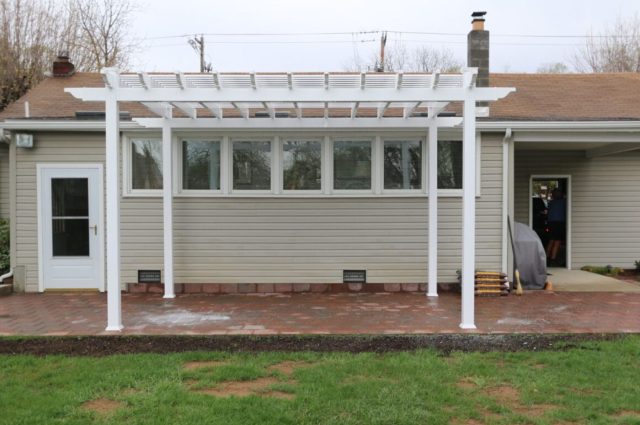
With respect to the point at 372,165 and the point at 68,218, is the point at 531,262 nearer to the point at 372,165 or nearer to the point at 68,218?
the point at 372,165

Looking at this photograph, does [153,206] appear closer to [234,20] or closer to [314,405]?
[314,405]

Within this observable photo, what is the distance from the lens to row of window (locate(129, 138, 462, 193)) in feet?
26.7

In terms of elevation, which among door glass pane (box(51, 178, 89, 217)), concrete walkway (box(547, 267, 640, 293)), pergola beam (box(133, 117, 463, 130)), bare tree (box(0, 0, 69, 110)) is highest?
bare tree (box(0, 0, 69, 110))

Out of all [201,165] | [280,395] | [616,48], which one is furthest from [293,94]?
[616,48]

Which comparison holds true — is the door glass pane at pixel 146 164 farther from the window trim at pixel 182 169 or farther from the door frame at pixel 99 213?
the door frame at pixel 99 213

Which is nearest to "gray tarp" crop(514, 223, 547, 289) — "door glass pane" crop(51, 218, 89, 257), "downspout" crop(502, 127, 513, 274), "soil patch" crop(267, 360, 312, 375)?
"downspout" crop(502, 127, 513, 274)

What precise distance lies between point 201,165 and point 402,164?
3.15 m

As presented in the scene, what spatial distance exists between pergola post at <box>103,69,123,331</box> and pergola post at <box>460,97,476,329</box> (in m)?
3.76

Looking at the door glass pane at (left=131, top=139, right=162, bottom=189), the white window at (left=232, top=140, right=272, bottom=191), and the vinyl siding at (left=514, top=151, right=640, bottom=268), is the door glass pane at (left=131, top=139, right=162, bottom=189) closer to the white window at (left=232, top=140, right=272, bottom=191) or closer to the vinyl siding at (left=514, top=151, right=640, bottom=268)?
the white window at (left=232, top=140, right=272, bottom=191)

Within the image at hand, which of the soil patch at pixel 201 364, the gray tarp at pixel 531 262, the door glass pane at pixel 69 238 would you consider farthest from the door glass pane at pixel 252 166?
the gray tarp at pixel 531 262

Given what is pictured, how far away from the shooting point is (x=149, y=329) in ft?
18.8

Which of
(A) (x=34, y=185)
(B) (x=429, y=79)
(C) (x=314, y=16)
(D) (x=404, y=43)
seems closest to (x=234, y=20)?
→ (C) (x=314, y=16)

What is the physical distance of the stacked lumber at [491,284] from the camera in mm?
7695

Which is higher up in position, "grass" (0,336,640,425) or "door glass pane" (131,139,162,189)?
"door glass pane" (131,139,162,189)
